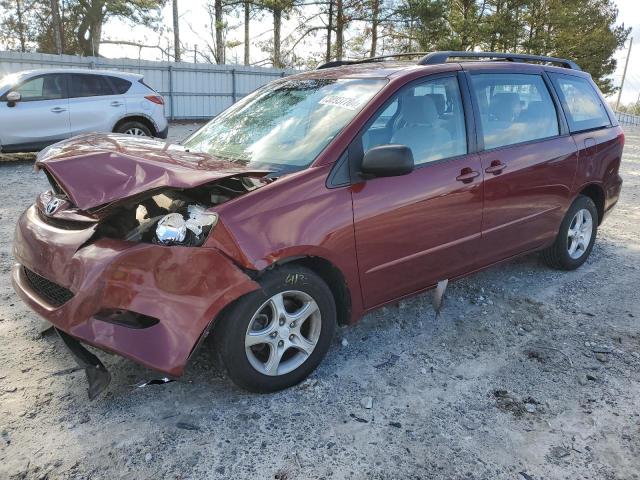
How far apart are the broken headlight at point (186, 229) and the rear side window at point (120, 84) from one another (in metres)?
8.77

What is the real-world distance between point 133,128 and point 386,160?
28.9 feet

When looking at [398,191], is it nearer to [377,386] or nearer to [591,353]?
[377,386]

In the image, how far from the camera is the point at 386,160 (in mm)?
2865

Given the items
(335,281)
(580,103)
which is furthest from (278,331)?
(580,103)

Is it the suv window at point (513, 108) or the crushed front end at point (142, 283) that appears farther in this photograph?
the suv window at point (513, 108)

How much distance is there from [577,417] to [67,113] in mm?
9688

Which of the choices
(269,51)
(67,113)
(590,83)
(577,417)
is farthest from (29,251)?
(269,51)

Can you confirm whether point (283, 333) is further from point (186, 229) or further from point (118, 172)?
point (118, 172)

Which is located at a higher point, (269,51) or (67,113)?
(269,51)

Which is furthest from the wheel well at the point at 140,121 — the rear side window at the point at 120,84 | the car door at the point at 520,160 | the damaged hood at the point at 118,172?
the car door at the point at 520,160

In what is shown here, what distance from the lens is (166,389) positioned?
9.33ft

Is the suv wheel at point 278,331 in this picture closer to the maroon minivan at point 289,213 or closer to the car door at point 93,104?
the maroon minivan at point 289,213

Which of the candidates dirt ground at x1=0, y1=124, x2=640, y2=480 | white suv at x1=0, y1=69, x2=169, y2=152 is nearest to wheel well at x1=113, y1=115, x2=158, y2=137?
white suv at x1=0, y1=69, x2=169, y2=152

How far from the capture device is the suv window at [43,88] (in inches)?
365
